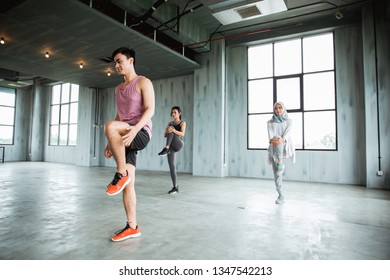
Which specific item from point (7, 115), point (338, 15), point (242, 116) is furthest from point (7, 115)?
point (338, 15)

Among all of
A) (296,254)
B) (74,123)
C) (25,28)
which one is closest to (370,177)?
(296,254)

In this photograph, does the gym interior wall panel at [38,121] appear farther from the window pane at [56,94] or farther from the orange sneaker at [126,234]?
the orange sneaker at [126,234]

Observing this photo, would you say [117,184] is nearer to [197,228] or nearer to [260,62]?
[197,228]

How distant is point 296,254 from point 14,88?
618 inches

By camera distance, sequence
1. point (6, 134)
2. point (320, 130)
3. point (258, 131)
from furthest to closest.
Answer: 1. point (6, 134)
2. point (258, 131)
3. point (320, 130)

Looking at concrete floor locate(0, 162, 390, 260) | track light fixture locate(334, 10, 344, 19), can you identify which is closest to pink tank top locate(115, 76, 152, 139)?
concrete floor locate(0, 162, 390, 260)

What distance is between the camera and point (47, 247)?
1.71 m

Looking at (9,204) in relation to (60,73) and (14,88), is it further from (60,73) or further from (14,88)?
(14,88)

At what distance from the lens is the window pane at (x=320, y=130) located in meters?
5.84

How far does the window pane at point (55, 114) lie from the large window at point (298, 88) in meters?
10.7

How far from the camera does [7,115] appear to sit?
12.5m

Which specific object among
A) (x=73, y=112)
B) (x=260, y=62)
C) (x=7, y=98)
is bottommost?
(x=73, y=112)

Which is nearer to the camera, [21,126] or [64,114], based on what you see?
[64,114]

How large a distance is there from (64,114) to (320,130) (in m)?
12.0
